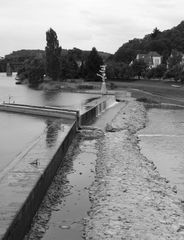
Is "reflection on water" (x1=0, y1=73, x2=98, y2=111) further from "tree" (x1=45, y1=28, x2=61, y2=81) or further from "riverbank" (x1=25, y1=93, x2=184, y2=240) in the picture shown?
"riverbank" (x1=25, y1=93, x2=184, y2=240)

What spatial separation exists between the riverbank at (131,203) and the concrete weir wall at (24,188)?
55.5 inches

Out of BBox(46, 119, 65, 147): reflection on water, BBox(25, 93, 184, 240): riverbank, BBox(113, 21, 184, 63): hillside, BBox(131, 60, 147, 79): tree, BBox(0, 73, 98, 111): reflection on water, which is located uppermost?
BBox(113, 21, 184, 63): hillside

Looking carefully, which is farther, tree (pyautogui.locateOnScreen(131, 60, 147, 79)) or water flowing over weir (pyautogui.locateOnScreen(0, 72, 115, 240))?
tree (pyautogui.locateOnScreen(131, 60, 147, 79))

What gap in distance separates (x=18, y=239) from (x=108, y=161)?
8860 millimetres

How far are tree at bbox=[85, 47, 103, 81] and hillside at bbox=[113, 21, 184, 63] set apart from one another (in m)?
40.3

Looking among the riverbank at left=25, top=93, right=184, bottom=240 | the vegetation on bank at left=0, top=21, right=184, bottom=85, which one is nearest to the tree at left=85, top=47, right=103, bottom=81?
the vegetation on bank at left=0, top=21, right=184, bottom=85

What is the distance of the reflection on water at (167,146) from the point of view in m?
17.2

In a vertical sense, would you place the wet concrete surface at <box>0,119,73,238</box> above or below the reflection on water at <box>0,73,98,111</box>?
→ above

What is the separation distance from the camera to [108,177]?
14703 mm

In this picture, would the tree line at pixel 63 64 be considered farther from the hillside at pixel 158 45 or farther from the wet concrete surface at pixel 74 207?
the wet concrete surface at pixel 74 207

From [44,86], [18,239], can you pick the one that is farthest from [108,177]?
[44,86]

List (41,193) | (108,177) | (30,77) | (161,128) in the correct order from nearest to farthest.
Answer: (41,193) < (108,177) < (161,128) < (30,77)

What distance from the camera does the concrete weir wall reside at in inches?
341

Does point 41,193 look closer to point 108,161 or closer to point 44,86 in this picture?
point 108,161
